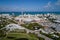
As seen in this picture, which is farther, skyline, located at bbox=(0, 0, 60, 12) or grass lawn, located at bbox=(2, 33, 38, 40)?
skyline, located at bbox=(0, 0, 60, 12)

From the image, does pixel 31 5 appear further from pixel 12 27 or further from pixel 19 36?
pixel 19 36

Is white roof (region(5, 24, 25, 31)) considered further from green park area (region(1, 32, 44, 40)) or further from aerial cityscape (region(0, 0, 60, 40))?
green park area (region(1, 32, 44, 40))

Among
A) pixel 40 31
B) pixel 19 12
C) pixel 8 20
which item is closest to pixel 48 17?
pixel 40 31

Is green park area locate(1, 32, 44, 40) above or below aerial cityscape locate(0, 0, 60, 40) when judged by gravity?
below

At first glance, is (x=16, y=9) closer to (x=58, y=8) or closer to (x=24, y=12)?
(x=24, y=12)

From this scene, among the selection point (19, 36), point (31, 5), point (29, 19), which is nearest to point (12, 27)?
point (19, 36)

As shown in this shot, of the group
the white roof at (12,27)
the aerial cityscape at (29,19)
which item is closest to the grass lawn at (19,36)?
the aerial cityscape at (29,19)

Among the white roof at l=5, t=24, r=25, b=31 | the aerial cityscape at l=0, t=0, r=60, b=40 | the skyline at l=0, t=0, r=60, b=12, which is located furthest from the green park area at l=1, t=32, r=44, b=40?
the skyline at l=0, t=0, r=60, b=12
